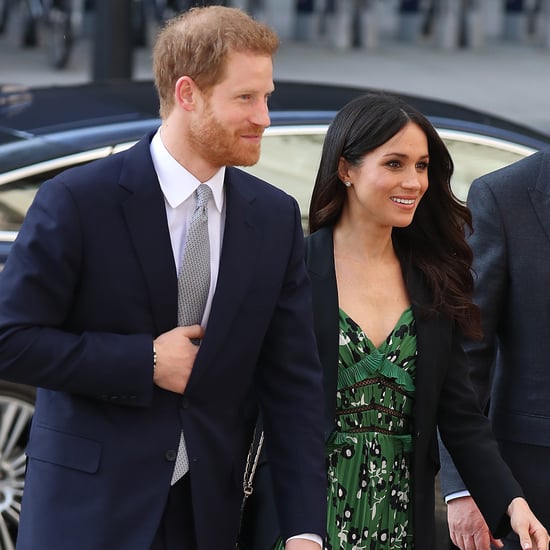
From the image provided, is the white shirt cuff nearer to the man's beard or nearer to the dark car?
the man's beard

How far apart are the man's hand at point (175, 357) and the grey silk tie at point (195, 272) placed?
0.05 meters

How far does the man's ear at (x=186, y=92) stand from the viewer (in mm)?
3018

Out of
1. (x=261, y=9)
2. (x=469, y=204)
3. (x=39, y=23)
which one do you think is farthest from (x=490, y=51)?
(x=469, y=204)

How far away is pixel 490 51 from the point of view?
Answer: 2189 centimetres

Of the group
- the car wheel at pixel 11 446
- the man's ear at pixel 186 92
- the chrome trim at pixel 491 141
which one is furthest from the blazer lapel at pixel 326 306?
the chrome trim at pixel 491 141

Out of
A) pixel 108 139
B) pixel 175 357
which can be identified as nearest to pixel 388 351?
pixel 175 357

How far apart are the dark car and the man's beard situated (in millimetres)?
2469

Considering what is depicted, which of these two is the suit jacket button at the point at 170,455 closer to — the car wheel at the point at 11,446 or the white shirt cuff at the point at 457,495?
the white shirt cuff at the point at 457,495

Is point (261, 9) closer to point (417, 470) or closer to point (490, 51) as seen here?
point (490, 51)

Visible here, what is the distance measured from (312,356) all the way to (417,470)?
530 mm

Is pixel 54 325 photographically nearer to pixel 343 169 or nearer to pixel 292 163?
pixel 343 169

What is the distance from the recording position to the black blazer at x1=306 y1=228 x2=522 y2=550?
11.9ft

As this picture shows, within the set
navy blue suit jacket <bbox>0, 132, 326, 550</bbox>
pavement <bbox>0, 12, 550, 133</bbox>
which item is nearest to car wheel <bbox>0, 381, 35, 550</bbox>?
navy blue suit jacket <bbox>0, 132, 326, 550</bbox>

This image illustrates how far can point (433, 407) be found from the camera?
12.0 ft
